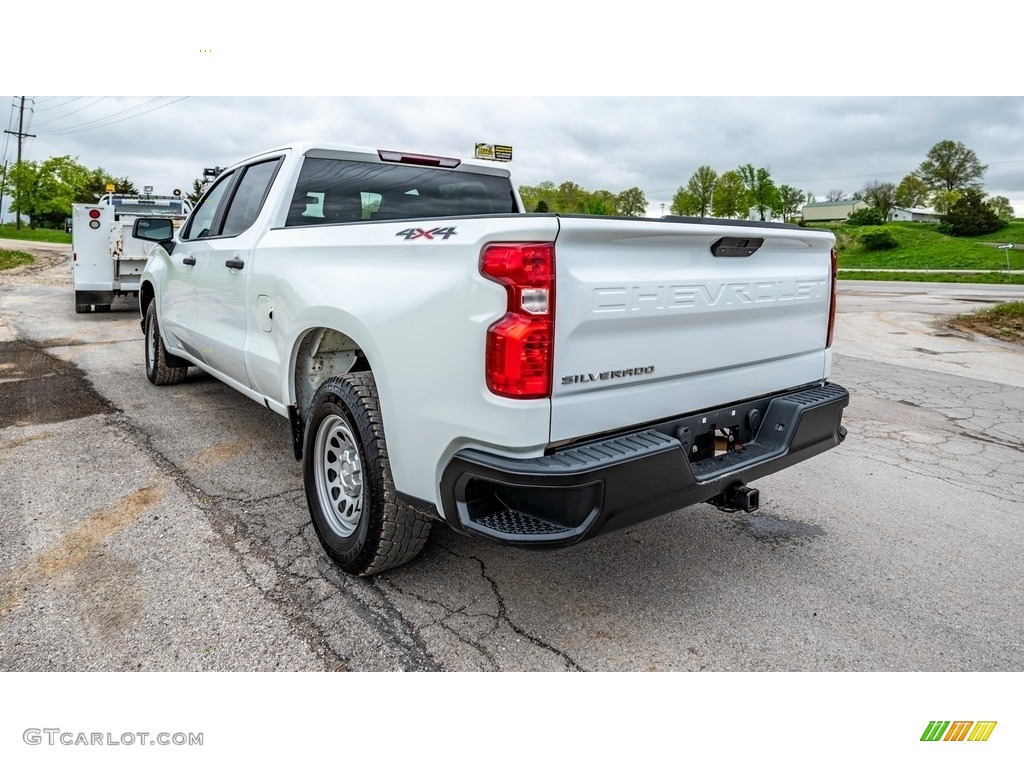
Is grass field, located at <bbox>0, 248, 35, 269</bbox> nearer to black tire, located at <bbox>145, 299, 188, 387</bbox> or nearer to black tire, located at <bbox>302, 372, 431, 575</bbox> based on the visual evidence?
black tire, located at <bbox>145, 299, 188, 387</bbox>

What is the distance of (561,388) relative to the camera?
2.54m

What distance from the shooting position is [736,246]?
3.13 metres

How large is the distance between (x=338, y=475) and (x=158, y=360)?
420 centimetres

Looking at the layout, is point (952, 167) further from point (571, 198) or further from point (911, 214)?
point (571, 198)

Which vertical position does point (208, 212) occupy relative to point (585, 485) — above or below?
above

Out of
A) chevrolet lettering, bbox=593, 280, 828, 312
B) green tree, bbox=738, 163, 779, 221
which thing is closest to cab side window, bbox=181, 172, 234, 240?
chevrolet lettering, bbox=593, 280, 828, 312

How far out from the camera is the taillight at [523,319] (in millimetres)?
2432

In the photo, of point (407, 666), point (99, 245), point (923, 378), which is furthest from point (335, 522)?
A: point (99, 245)

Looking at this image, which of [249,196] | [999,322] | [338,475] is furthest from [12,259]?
[999,322]

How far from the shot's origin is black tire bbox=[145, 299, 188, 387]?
672 cm

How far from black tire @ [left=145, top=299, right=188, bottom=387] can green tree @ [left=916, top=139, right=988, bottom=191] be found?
8169cm
